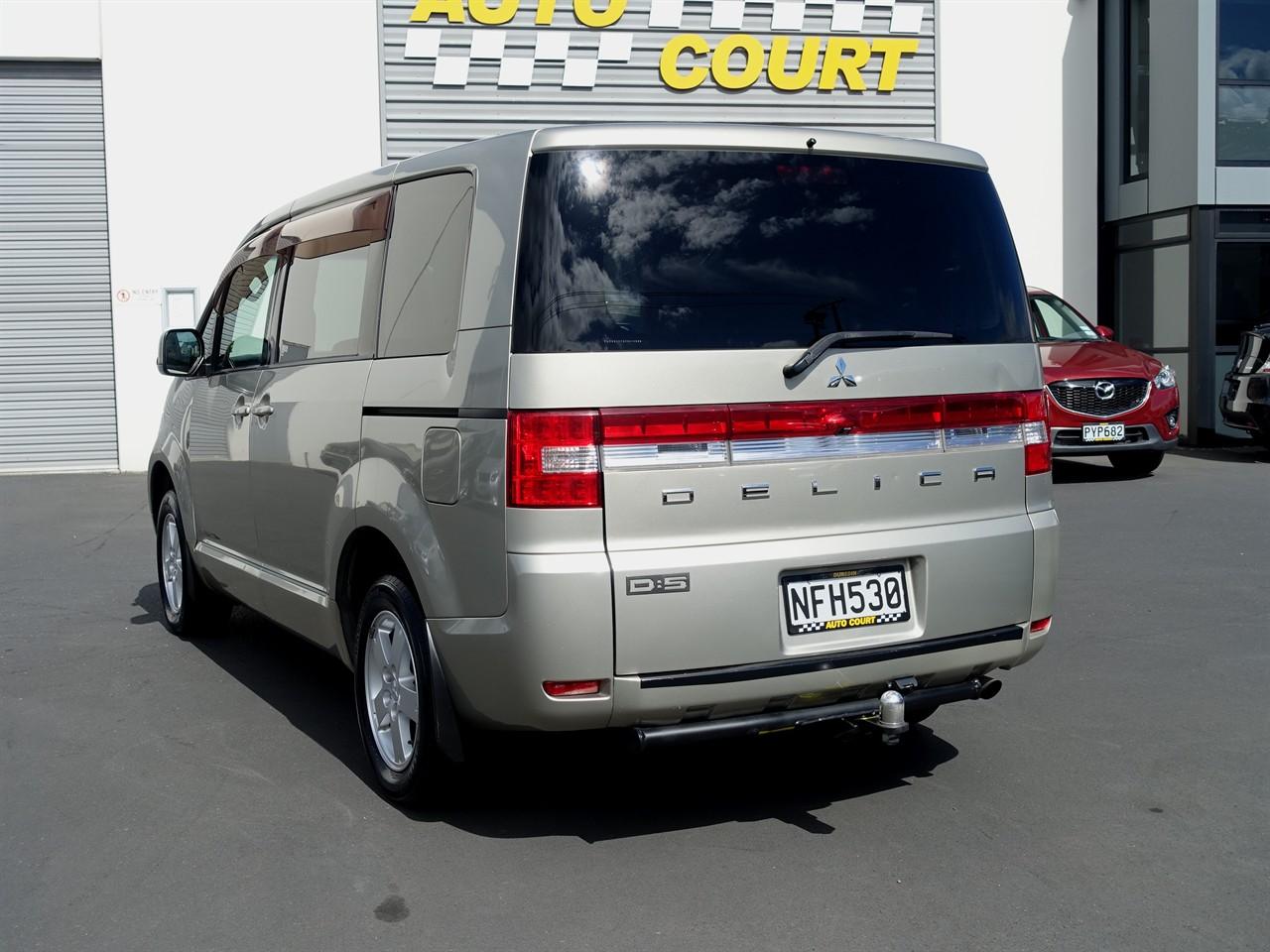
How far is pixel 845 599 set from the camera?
3980mm

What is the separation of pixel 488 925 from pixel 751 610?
1.06 m

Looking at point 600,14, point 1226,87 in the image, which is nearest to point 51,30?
point 600,14

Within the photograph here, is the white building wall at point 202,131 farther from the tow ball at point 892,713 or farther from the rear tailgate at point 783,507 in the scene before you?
the tow ball at point 892,713

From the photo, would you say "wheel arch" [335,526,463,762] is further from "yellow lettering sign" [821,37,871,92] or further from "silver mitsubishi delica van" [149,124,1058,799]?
"yellow lettering sign" [821,37,871,92]

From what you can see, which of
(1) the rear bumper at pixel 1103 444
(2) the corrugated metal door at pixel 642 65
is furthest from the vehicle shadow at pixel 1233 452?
(2) the corrugated metal door at pixel 642 65

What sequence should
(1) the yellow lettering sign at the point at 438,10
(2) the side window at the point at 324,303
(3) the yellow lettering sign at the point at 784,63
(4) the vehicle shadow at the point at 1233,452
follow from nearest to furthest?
1. (2) the side window at the point at 324,303
2. (4) the vehicle shadow at the point at 1233,452
3. (1) the yellow lettering sign at the point at 438,10
4. (3) the yellow lettering sign at the point at 784,63

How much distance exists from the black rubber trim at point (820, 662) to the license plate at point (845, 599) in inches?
3.1

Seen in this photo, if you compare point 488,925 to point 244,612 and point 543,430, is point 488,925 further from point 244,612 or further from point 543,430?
point 244,612

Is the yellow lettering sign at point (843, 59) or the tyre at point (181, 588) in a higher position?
the yellow lettering sign at point (843, 59)

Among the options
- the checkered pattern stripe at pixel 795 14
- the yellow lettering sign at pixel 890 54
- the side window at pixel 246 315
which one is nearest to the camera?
the side window at pixel 246 315

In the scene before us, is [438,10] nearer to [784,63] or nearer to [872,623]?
[784,63]

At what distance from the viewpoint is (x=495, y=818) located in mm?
4273

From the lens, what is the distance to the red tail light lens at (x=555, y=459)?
12.1ft

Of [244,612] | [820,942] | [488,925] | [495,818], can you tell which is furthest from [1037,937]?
[244,612]
